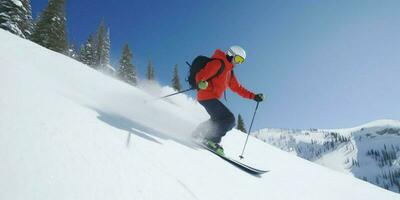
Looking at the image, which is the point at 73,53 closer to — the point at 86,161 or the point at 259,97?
the point at 259,97

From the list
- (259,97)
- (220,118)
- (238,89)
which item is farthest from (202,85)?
(259,97)

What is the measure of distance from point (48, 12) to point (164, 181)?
38.4 metres

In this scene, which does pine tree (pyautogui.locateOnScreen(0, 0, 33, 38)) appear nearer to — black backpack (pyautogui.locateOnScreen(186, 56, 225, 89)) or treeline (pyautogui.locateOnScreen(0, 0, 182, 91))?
treeline (pyautogui.locateOnScreen(0, 0, 182, 91))

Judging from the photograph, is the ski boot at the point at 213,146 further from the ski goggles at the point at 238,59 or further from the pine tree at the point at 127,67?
the pine tree at the point at 127,67

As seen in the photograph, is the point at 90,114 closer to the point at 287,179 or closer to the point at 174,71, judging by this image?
the point at 287,179

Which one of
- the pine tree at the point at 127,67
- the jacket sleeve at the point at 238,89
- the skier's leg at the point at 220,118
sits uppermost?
the pine tree at the point at 127,67

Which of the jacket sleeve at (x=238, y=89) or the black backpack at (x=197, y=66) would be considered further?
the jacket sleeve at (x=238, y=89)

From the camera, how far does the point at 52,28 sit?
34.7 metres

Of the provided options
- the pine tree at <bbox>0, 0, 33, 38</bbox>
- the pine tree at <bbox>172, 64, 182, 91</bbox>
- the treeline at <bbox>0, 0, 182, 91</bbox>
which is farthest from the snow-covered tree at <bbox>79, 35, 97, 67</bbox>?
the pine tree at <bbox>0, 0, 33, 38</bbox>

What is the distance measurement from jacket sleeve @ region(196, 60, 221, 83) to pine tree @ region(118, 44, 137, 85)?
146 feet

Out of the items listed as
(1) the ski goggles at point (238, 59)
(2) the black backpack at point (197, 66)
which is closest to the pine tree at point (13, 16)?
(2) the black backpack at point (197, 66)

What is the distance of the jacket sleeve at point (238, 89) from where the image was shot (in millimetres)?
8094

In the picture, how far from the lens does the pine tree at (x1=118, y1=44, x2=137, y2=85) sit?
50.6 metres

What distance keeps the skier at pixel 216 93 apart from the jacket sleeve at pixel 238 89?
58 cm
